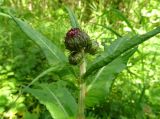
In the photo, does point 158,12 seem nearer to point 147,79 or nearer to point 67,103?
point 147,79

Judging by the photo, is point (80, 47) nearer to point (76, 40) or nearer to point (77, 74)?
point (76, 40)

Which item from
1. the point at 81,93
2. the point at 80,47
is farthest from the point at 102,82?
the point at 80,47

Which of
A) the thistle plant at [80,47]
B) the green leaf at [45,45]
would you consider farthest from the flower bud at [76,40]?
the green leaf at [45,45]

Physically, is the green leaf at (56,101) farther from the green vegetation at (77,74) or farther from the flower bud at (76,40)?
the flower bud at (76,40)

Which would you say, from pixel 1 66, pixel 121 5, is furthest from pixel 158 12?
pixel 1 66

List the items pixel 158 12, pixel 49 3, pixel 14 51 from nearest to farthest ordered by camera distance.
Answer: pixel 14 51
pixel 158 12
pixel 49 3

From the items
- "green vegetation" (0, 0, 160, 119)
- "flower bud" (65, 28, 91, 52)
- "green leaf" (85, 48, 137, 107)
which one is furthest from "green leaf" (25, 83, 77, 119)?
"flower bud" (65, 28, 91, 52)
